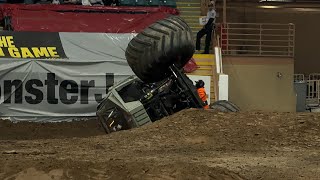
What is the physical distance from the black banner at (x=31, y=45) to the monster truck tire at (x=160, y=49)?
22.3 feet

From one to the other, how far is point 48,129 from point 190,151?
8931 mm

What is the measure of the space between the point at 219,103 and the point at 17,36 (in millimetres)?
8358

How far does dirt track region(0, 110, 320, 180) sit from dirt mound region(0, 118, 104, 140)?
5.82m

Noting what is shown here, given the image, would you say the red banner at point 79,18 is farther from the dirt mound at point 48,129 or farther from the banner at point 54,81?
the dirt mound at point 48,129

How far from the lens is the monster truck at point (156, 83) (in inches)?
457

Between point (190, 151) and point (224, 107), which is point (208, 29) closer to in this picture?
point (224, 107)

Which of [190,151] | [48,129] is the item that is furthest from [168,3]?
[190,151]

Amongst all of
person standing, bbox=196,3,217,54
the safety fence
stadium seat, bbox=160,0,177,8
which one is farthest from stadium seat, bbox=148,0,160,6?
the safety fence

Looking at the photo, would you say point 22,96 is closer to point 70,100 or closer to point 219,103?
point 70,100

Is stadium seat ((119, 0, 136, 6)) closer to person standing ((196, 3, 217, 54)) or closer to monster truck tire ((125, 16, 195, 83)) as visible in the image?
person standing ((196, 3, 217, 54))

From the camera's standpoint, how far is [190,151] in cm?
895

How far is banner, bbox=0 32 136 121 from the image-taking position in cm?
1770

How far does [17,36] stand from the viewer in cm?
1870

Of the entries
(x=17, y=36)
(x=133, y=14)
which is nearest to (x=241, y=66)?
(x=133, y=14)
